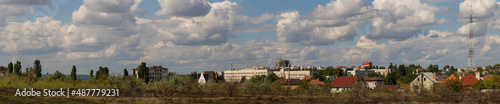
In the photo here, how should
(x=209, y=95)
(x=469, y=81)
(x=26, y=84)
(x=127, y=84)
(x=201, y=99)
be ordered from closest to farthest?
(x=201, y=99), (x=127, y=84), (x=26, y=84), (x=209, y=95), (x=469, y=81)

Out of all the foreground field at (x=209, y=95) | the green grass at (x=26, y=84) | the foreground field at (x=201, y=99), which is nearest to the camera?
the foreground field at (x=201, y=99)

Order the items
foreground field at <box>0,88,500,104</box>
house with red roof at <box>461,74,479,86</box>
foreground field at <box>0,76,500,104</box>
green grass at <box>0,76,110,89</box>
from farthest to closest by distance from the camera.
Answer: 1. house with red roof at <box>461,74,479,86</box>
2. green grass at <box>0,76,110,89</box>
3. foreground field at <box>0,76,500,104</box>
4. foreground field at <box>0,88,500,104</box>

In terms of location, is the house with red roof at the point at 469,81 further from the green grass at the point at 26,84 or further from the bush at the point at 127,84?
the green grass at the point at 26,84

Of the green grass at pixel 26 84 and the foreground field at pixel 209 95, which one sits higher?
the green grass at pixel 26 84

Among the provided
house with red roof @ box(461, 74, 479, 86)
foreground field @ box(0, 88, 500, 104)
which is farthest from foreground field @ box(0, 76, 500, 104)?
house with red roof @ box(461, 74, 479, 86)

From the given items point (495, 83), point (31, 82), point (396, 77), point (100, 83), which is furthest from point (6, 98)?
point (396, 77)

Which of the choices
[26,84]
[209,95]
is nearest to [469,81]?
Answer: [209,95]

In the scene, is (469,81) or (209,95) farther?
(469,81)

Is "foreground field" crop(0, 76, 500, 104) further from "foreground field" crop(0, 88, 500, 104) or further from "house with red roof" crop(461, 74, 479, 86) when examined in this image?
"house with red roof" crop(461, 74, 479, 86)

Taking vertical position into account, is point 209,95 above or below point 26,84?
below

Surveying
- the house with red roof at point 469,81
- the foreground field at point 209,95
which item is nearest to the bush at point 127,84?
the foreground field at point 209,95

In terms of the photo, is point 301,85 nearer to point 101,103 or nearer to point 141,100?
point 141,100

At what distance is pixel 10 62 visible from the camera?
304 ft

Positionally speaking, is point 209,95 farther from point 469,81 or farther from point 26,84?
point 469,81
